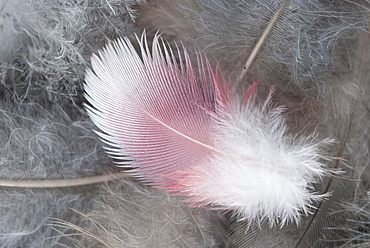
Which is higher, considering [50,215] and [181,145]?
[181,145]

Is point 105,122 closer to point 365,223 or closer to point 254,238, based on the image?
point 254,238

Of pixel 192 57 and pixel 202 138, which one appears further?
pixel 192 57

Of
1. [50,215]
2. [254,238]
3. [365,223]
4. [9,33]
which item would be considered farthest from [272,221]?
[9,33]

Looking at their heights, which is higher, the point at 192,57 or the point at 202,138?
the point at 192,57

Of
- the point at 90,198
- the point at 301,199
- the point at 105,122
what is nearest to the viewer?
the point at 301,199
